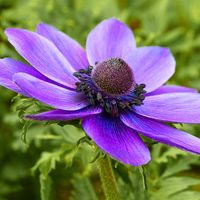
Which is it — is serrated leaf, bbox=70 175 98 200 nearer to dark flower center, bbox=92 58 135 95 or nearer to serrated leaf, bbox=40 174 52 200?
serrated leaf, bbox=40 174 52 200

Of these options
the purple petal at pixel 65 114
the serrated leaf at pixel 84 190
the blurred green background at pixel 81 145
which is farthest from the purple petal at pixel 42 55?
the serrated leaf at pixel 84 190

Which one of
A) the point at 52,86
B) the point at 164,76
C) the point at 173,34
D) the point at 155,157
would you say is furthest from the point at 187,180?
the point at 173,34

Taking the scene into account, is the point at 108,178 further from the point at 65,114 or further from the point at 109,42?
the point at 109,42

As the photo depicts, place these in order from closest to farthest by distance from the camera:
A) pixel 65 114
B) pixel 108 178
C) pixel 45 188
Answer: pixel 65 114, pixel 108 178, pixel 45 188

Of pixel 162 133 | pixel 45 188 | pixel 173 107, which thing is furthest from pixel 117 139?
pixel 45 188

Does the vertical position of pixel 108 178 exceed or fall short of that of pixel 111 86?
it falls short

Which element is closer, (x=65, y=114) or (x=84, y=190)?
(x=65, y=114)

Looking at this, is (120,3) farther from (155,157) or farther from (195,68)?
(155,157)
